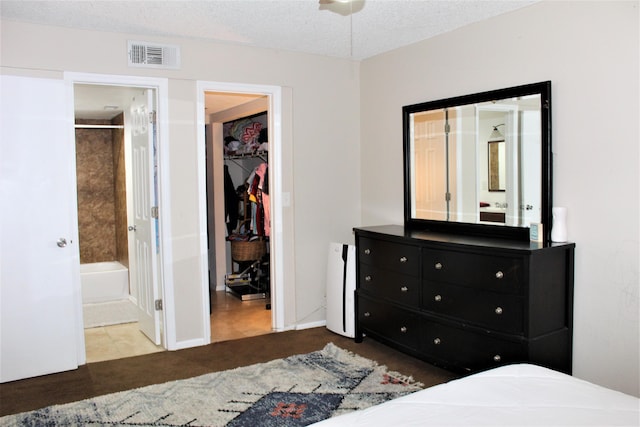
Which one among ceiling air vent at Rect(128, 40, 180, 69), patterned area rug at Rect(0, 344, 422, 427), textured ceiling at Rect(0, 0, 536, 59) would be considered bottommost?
patterned area rug at Rect(0, 344, 422, 427)

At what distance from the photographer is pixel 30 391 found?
3455 mm

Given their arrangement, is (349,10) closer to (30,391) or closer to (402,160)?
(402,160)

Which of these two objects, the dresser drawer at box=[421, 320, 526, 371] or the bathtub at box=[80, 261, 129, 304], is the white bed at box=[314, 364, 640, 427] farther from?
the bathtub at box=[80, 261, 129, 304]

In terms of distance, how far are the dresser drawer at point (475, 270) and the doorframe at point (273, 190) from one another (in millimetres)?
1485

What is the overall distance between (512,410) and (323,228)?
321 cm

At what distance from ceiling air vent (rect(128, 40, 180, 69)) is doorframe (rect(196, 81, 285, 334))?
287 mm

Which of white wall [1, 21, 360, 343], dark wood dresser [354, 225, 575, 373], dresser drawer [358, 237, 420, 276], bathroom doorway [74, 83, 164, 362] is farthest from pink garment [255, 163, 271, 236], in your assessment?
dark wood dresser [354, 225, 575, 373]

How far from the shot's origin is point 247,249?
603 centimetres

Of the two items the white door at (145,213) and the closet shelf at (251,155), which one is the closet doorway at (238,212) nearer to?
the closet shelf at (251,155)

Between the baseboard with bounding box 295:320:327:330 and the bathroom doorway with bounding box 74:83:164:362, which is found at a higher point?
the bathroom doorway with bounding box 74:83:164:362

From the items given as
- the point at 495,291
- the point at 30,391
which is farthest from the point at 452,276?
the point at 30,391

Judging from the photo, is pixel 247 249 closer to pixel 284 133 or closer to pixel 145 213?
pixel 145 213

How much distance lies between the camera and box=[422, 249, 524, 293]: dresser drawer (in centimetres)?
307

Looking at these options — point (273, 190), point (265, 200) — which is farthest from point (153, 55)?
point (265, 200)
